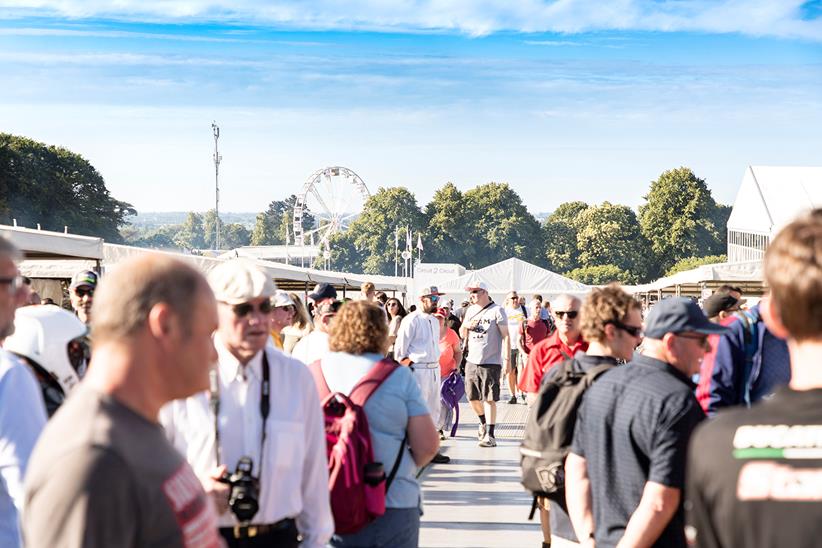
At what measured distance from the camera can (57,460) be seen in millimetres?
2096

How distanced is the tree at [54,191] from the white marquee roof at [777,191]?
140 feet

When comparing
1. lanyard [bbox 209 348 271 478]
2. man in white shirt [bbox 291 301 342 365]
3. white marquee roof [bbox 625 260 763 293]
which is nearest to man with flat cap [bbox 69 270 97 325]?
man in white shirt [bbox 291 301 342 365]

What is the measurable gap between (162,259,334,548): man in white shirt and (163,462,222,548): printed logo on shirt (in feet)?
4.73

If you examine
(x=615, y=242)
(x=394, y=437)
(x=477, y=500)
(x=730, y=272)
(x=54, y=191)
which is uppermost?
(x=615, y=242)

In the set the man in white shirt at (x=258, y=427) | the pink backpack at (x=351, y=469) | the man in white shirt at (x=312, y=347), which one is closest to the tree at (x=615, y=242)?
the man in white shirt at (x=312, y=347)

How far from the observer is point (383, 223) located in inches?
5979

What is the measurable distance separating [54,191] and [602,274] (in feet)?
194

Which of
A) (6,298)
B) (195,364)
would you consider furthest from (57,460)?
(6,298)

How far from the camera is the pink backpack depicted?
15.9 feet

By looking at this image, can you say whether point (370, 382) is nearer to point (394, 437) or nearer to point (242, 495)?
point (394, 437)

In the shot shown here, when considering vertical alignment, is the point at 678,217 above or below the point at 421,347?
above

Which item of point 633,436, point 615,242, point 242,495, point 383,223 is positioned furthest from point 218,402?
point 383,223

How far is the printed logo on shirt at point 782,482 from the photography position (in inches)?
86.6

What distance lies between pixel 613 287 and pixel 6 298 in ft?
8.70
